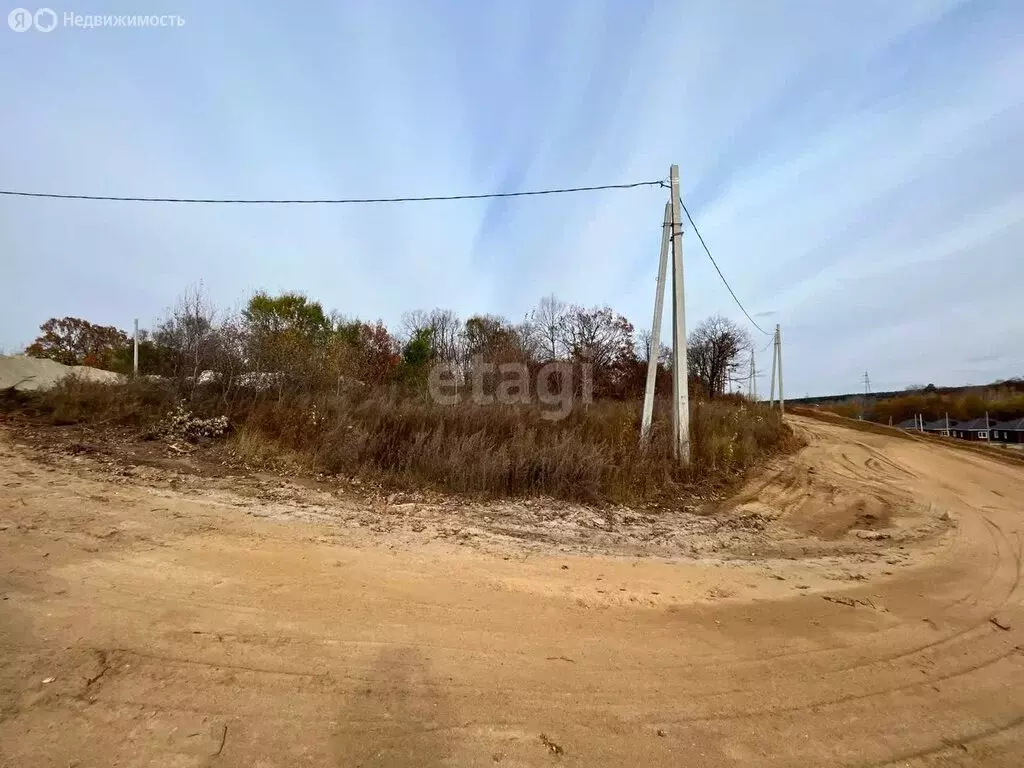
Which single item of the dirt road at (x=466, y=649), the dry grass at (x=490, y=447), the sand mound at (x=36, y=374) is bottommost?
the dirt road at (x=466, y=649)

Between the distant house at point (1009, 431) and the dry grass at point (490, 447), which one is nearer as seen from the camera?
the dry grass at point (490, 447)

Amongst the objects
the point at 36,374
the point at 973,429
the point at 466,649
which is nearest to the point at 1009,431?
the point at 973,429

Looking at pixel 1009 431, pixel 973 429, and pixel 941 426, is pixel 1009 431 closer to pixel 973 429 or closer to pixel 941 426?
pixel 973 429

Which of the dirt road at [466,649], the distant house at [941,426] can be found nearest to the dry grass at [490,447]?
the dirt road at [466,649]

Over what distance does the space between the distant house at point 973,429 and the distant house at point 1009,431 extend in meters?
0.84

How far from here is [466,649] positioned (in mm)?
3186

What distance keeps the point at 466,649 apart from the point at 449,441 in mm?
5696

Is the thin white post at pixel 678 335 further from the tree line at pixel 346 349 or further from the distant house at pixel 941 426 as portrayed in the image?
the distant house at pixel 941 426

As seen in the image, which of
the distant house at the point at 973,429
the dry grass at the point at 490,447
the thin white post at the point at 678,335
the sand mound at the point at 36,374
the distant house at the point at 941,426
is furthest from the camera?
the distant house at the point at 941,426

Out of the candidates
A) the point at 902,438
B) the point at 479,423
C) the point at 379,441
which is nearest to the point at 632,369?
the point at 902,438

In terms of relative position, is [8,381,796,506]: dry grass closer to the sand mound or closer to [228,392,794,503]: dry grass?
[228,392,794,503]: dry grass

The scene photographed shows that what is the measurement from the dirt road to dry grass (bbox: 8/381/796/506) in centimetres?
249

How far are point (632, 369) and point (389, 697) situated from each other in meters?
24.1

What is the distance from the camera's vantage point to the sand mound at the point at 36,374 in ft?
39.0
